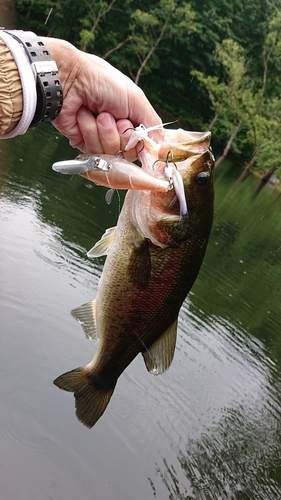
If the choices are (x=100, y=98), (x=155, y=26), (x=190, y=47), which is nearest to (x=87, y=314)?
(x=100, y=98)

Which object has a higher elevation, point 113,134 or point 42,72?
point 42,72

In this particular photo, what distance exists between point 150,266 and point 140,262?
2.3 inches

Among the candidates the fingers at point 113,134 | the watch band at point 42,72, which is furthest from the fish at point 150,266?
the watch band at point 42,72

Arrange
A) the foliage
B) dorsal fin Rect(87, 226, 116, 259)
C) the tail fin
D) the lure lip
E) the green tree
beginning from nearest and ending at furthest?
1. the lure lip
2. dorsal fin Rect(87, 226, 116, 259)
3. the tail fin
4. the green tree
5. the foliage

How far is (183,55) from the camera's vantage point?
40.5 metres

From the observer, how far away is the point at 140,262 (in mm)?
2365

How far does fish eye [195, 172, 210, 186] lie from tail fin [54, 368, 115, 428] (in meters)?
1.39

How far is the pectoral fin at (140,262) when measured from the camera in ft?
7.73

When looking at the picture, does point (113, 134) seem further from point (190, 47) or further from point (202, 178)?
point (190, 47)

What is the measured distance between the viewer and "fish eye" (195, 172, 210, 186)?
7.28 feet

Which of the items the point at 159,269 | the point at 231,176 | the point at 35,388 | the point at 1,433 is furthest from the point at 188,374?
the point at 231,176

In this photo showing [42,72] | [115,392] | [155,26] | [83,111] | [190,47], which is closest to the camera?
[42,72]

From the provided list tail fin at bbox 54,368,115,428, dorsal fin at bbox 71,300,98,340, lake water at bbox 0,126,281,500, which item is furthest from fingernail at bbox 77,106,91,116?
lake water at bbox 0,126,281,500

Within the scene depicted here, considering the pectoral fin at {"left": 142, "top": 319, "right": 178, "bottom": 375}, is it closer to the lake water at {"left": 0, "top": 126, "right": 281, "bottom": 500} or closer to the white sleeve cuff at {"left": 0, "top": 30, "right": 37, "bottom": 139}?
the white sleeve cuff at {"left": 0, "top": 30, "right": 37, "bottom": 139}
